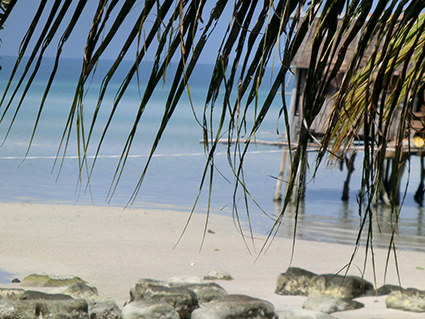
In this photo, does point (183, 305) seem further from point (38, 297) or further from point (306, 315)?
point (38, 297)

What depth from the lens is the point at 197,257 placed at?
7.62m

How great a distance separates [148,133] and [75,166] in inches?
778

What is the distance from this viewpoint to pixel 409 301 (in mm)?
4695

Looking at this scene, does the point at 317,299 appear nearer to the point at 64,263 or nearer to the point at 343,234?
the point at 64,263

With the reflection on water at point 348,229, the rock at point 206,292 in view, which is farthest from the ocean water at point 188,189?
the rock at point 206,292

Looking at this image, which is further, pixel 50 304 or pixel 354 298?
pixel 354 298

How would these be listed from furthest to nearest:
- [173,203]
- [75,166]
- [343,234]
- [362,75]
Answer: [75,166] → [173,203] → [343,234] → [362,75]

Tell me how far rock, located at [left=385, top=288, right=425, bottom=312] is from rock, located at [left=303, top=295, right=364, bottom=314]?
0.31 m

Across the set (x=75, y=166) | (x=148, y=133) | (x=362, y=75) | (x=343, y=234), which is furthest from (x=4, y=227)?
(x=148, y=133)

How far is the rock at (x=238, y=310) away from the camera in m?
4.05

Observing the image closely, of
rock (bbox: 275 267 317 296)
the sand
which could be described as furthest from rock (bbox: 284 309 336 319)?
rock (bbox: 275 267 317 296)

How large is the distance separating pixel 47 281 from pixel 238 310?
94.1 inches

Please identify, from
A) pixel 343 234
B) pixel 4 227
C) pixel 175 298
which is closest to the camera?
pixel 175 298

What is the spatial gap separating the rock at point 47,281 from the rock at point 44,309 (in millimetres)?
1483
